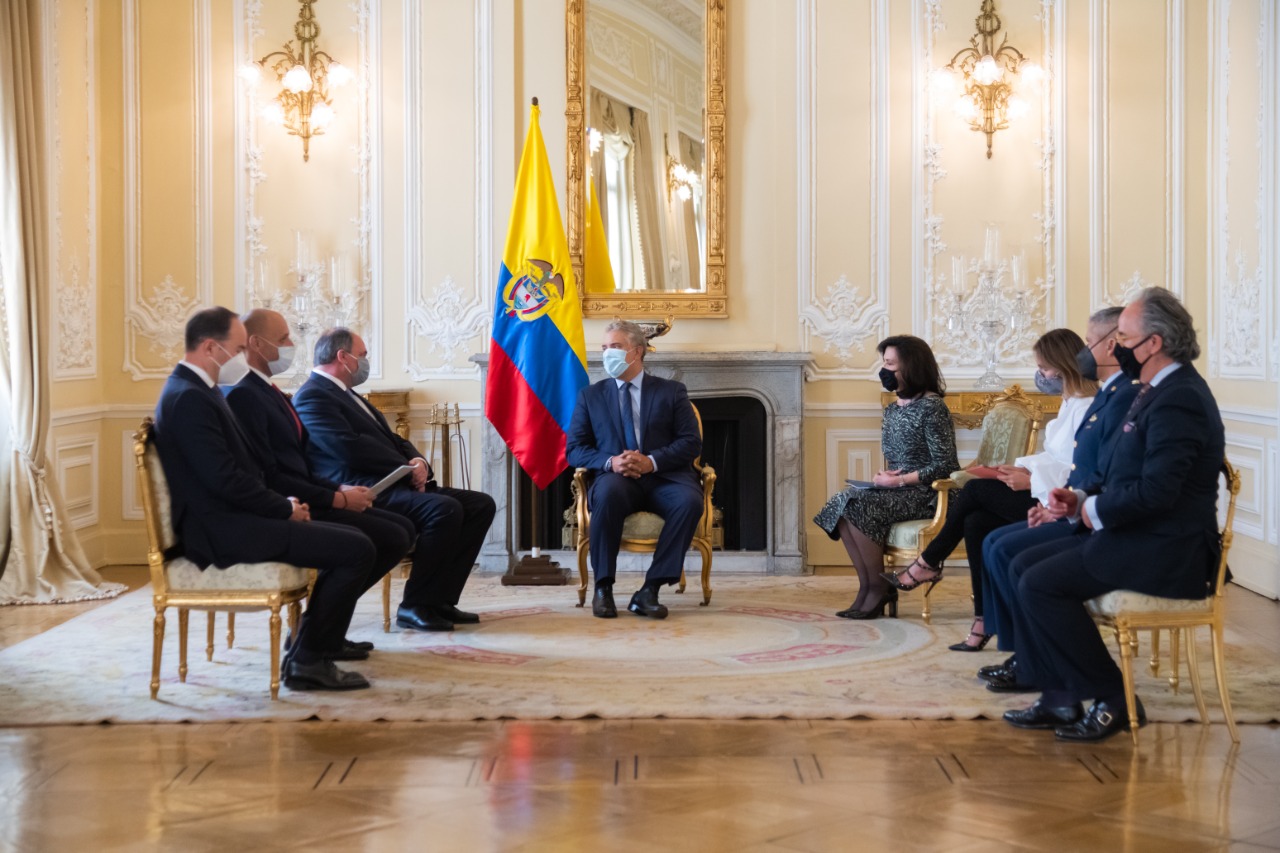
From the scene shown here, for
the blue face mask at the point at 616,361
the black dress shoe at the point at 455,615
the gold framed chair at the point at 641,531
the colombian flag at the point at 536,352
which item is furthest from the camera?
the colombian flag at the point at 536,352

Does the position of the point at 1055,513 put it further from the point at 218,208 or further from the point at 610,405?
the point at 218,208

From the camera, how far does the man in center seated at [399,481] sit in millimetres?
5707

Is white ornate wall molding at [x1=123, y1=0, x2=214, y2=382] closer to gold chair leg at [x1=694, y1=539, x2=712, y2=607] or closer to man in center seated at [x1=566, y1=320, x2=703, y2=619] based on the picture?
man in center seated at [x1=566, y1=320, x2=703, y2=619]

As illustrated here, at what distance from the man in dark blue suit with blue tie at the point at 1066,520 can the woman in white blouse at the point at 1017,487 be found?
18 cm

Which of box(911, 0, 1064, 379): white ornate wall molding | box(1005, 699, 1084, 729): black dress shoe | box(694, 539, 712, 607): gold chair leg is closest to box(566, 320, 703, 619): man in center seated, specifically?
box(694, 539, 712, 607): gold chair leg

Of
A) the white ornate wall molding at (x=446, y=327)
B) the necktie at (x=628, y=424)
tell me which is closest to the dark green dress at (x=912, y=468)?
A: the necktie at (x=628, y=424)

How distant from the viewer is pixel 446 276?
7910 mm

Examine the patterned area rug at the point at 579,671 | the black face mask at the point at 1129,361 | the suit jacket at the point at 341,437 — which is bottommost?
the patterned area rug at the point at 579,671

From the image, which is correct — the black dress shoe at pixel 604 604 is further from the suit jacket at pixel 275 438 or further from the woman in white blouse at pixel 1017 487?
the suit jacket at pixel 275 438

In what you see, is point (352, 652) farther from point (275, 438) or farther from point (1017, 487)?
point (1017, 487)

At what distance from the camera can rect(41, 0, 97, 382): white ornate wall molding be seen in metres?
7.30

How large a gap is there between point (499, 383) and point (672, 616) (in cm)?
165

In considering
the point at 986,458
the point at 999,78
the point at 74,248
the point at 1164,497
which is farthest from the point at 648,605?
the point at 74,248

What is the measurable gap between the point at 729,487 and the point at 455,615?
8.22 feet
